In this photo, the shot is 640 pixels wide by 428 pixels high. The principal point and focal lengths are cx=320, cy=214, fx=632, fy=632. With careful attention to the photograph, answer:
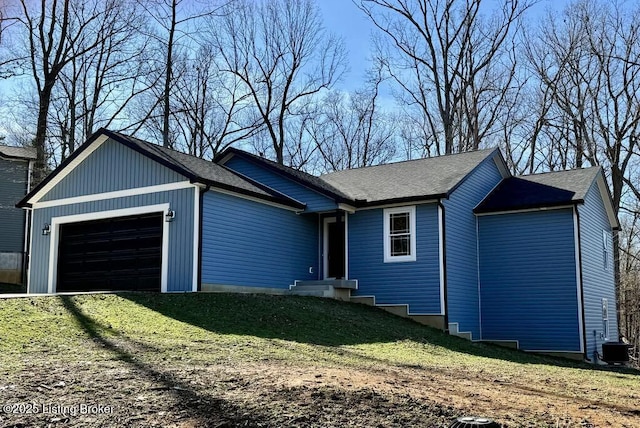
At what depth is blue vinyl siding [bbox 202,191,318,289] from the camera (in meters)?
14.3

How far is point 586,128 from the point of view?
1061 inches

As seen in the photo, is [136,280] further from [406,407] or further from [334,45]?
[334,45]

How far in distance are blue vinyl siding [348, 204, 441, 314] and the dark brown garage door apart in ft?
17.1

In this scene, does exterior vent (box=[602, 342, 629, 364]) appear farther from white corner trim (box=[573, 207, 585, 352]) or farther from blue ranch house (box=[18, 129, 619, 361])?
white corner trim (box=[573, 207, 585, 352])

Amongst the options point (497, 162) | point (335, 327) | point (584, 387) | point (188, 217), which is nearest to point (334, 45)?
point (497, 162)

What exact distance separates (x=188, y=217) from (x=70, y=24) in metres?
16.2

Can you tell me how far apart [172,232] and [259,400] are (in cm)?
913

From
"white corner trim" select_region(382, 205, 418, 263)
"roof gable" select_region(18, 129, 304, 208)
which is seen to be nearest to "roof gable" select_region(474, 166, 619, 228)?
"white corner trim" select_region(382, 205, 418, 263)

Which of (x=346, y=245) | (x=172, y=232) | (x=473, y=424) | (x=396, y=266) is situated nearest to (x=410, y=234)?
(x=396, y=266)

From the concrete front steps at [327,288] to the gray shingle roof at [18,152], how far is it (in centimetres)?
1494

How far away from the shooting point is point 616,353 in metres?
16.0

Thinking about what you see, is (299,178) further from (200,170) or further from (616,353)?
(616,353)

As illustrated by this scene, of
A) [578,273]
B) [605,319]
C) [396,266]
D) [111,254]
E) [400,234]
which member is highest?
[400,234]

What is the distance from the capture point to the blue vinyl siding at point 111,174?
14953 mm
